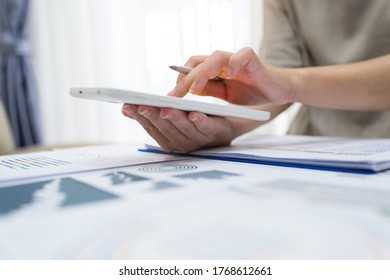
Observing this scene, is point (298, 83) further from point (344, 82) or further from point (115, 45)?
point (115, 45)

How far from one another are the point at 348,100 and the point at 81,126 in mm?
1583

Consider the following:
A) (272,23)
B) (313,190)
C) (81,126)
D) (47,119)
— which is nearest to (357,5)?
(272,23)

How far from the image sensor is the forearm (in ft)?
2.27

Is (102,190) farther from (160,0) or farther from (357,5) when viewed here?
(160,0)

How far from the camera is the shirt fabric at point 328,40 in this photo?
2.68 feet

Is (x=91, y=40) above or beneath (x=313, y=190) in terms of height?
above

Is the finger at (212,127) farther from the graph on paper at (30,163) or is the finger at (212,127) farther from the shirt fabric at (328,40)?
the shirt fabric at (328,40)

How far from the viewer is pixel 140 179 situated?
0.39 metres

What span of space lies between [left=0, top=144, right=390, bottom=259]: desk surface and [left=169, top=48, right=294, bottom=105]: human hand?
0.19 meters

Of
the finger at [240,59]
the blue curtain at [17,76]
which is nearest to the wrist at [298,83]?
the finger at [240,59]

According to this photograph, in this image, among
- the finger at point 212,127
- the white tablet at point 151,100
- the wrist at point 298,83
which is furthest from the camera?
the wrist at point 298,83

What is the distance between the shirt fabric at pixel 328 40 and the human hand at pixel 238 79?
25cm

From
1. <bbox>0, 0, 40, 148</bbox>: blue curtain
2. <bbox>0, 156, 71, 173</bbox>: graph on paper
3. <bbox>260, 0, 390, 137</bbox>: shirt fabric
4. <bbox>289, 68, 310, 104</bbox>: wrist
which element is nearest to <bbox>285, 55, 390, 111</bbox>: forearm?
<bbox>289, 68, 310, 104</bbox>: wrist

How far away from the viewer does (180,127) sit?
1.71 feet
